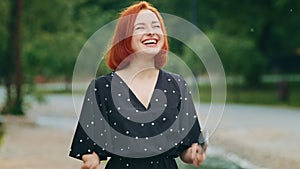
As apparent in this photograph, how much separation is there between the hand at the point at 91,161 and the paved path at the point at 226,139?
24.7 ft

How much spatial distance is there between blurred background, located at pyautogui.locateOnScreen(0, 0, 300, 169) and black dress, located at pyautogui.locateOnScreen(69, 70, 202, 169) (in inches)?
36.1

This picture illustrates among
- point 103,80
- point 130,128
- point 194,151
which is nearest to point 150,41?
point 103,80

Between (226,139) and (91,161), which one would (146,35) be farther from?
(226,139)

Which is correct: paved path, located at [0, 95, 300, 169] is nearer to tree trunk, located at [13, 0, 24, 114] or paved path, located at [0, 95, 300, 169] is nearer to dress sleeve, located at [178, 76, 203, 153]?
tree trunk, located at [13, 0, 24, 114]

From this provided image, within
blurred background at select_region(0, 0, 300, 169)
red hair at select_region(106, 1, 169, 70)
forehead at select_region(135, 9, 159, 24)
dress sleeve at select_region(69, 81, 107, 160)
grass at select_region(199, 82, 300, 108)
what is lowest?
grass at select_region(199, 82, 300, 108)

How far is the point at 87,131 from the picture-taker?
11.2 ft

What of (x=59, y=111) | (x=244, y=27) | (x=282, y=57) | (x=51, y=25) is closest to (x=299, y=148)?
(x=51, y=25)

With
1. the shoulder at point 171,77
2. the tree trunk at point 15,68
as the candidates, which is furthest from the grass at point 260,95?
the shoulder at point 171,77

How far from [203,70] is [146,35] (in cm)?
171

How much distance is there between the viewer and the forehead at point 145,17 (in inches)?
139

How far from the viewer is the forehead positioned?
352 cm

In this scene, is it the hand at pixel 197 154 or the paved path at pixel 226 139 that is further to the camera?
the paved path at pixel 226 139

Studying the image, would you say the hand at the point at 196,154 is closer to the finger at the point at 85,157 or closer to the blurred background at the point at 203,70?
the finger at the point at 85,157

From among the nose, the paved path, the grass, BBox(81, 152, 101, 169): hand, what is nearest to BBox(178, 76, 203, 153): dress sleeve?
the nose
